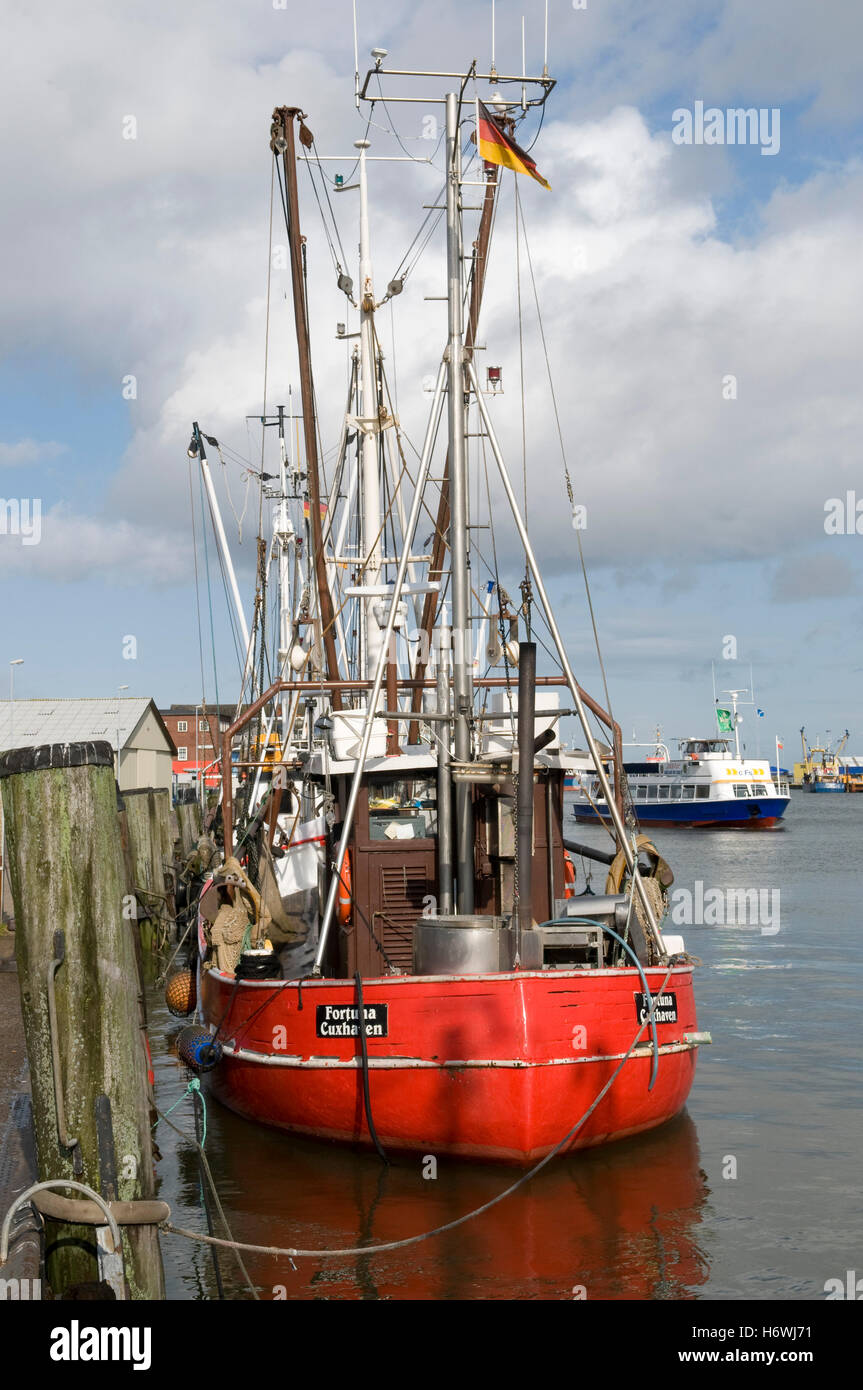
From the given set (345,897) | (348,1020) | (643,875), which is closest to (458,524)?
(345,897)

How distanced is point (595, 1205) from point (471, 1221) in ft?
4.08

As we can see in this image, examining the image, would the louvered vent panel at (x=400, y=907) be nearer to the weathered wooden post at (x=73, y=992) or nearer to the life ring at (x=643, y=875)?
the life ring at (x=643, y=875)

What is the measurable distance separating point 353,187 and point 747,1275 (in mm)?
17248

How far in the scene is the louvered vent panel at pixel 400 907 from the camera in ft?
44.6

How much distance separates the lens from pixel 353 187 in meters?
21.2

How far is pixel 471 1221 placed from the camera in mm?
10758

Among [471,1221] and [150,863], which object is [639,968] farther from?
[150,863]

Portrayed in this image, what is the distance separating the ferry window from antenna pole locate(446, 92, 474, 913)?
2.87 feet
